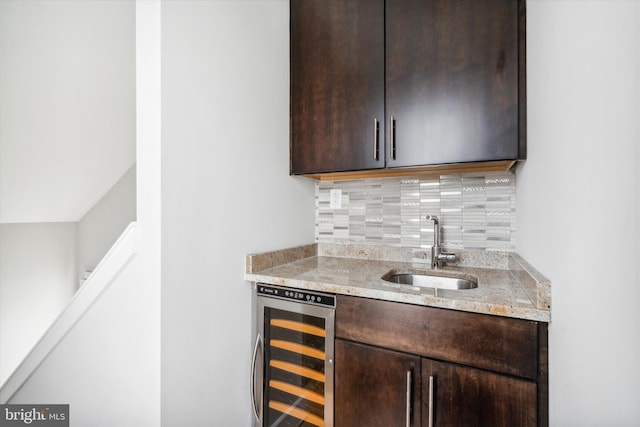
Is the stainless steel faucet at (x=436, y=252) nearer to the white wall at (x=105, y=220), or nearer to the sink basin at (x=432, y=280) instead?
the sink basin at (x=432, y=280)

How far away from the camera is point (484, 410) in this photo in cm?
102

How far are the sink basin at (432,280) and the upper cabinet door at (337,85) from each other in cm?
59

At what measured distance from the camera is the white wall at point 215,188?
3.76ft

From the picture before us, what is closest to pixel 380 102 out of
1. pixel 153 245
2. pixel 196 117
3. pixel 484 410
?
pixel 196 117

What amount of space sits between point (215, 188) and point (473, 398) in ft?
4.14

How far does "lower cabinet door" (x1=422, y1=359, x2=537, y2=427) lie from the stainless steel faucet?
0.63 meters

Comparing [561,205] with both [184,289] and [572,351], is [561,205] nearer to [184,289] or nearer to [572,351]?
[572,351]

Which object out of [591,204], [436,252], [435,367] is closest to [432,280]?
[436,252]

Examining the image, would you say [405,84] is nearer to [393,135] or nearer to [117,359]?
[393,135]

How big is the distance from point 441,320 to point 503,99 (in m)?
0.94

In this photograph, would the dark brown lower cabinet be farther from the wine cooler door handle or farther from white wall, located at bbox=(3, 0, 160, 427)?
white wall, located at bbox=(3, 0, 160, 427)

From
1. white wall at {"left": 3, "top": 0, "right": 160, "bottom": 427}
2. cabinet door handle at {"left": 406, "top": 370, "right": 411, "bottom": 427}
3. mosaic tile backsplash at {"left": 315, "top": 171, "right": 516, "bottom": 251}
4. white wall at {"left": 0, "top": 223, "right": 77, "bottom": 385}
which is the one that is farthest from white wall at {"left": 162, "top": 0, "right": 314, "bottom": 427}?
white wall at {"left": 0, "top": 223, "right": 77, "bottom": 385}

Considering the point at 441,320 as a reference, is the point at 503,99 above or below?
above

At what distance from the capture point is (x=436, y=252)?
5.38 feet
